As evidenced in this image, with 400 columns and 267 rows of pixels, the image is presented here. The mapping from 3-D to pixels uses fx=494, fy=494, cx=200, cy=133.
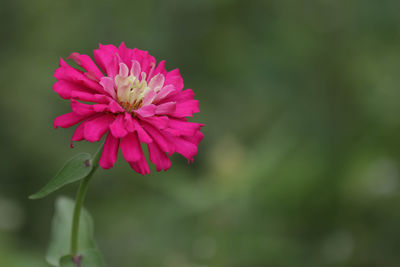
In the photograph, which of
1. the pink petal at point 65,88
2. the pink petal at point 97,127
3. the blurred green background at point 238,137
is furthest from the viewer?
the blurred green background at point 238,137

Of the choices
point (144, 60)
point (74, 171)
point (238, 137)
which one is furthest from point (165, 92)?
point (238, 137)

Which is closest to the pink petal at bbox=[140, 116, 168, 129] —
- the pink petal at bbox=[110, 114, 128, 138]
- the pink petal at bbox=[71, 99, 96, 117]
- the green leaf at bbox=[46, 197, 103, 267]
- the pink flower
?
the pink flower

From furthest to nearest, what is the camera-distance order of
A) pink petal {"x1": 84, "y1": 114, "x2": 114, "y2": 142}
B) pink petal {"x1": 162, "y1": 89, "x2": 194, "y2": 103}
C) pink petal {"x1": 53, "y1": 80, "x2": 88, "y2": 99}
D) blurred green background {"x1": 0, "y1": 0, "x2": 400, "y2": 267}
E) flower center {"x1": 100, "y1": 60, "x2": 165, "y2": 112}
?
blurred green background {"x1": 0, "y1": 0, "x2": 400, "y2": 267} < pink petal {"x1": 162, "y1": 89, "x2": 194, "y2": 103} < flower center {"x1": 100, "y1": 60, "x2": 165, "y2": 112} < pink petal {"x1": 53, "y1": 80, "x2": 88, "y2": 99} < pink petal {"x1": 84, "y1": 114, "x2": 114, "y2": 142}

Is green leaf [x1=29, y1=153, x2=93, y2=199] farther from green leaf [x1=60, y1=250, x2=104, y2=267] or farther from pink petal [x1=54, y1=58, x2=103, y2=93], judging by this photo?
green leaf [x1=60, y1=250, x2=104, y2=267]

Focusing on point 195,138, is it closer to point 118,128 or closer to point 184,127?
point 184,127

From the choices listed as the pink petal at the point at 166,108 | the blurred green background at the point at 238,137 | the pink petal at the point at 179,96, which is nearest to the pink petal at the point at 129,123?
the pink petal at the point at 166,108

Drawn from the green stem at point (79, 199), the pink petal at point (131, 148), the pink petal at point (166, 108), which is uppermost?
the pink petal at point (166, 108)

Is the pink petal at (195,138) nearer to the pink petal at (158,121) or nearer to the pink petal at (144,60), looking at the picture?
the pink petal at (158,121)
